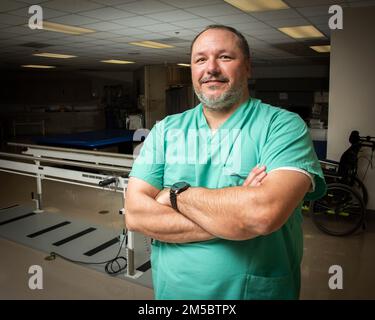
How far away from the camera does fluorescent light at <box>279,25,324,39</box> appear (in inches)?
227

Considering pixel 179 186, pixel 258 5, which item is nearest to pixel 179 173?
pixel 179 186

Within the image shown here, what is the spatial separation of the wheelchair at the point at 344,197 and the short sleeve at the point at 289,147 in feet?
10.1

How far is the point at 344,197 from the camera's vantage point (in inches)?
155

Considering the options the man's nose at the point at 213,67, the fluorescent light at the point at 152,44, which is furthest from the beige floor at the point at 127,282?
the fluorescent light at the point at 152,44

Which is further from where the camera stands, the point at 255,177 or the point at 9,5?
the point at 9,5

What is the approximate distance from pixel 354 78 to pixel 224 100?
12.7ft

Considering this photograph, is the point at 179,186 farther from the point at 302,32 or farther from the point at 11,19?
the point at 302,32

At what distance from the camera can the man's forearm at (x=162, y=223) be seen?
3.61 ft

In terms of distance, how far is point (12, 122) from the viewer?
13.6 metres

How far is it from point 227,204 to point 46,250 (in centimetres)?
323

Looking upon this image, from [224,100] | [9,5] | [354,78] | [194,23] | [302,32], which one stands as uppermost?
[302,32]

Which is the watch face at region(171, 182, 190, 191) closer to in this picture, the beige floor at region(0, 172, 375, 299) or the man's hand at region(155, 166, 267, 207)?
the man's hand at region(155, 166, 267, 207)

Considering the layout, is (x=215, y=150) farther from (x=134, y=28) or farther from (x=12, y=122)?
(x=12, y=122)

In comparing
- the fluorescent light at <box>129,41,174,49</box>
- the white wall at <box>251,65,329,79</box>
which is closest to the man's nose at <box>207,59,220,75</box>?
the fluorescent light at <box>129,41,174,49</box>
